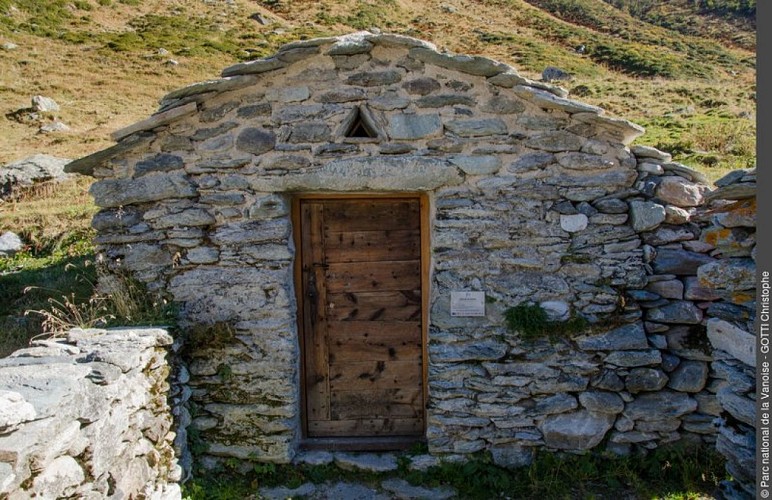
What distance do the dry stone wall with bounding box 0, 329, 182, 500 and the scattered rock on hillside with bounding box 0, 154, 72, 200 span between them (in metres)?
8.73

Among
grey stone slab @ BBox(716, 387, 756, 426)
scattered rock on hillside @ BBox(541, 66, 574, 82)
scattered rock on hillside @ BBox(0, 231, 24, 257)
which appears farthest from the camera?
scattered rock on hillside @ BBox(541, 66, 574, 82)

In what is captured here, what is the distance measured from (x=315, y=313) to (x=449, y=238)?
1.39 m

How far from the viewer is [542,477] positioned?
4762mm

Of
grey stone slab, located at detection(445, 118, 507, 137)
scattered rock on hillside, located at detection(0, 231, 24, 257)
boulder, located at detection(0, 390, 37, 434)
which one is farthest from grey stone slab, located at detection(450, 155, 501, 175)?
scattered rock on hillside, located at detection(0, 231, 24, 257)

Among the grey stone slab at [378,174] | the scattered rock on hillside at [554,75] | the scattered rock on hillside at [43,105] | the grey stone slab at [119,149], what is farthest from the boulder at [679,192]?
the scattered rock on hillside at [43,105]

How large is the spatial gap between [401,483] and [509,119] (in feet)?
10.4

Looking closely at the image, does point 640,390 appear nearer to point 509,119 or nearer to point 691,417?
point 691,417

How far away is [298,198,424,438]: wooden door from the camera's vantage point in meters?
5.16

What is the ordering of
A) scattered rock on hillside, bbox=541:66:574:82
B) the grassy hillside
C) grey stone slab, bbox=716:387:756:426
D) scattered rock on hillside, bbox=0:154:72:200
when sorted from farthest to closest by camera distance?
scattered rock on hillside, bbox=541:66:574:82
scattered rock on hillside, bbox=0:154:72:200
the grassy hillside
grey stone slab, bbox=716:387:756:426

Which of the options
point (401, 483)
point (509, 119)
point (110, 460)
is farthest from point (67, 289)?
point (509, 119)

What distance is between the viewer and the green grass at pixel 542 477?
4586 millimetres

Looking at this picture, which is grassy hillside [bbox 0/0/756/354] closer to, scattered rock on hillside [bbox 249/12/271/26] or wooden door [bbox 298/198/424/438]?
scattered rock on hillside [bbox 249/12/271/26]

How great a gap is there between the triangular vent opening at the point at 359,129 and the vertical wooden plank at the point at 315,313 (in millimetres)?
692

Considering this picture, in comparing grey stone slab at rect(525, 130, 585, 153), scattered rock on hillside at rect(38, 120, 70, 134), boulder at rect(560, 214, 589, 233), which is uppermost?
scattered rock on hillside at rect(38, 120, 70, 134)
